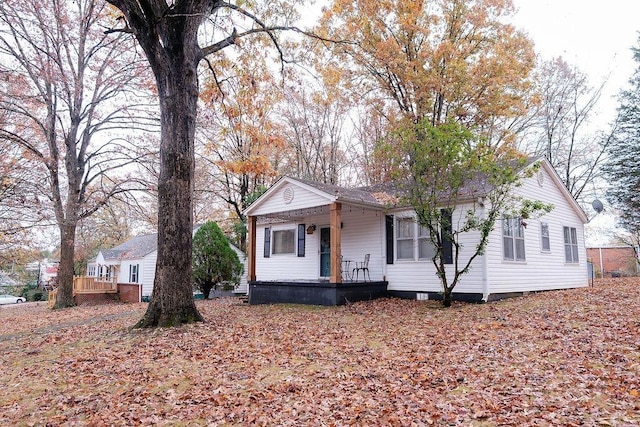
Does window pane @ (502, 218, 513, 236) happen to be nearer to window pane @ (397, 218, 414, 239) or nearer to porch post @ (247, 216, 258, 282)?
window pane @ (397, 218, 414, 239)

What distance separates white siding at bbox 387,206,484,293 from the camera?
35.8ft

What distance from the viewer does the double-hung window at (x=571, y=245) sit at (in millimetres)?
14398

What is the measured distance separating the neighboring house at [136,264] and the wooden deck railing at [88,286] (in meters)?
0.55

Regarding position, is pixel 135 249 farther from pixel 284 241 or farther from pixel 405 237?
pixel 405 237

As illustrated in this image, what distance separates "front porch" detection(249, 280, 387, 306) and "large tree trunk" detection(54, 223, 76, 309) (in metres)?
8.02

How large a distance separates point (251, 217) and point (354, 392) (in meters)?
10.7

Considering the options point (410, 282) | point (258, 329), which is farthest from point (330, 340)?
point (410, 282)

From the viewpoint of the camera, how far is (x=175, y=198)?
8531 millimetres

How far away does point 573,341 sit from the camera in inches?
234

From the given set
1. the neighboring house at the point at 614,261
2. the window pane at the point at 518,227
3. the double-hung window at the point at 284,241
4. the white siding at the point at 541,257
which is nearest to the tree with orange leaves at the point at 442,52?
the white siding at the point at 541,257

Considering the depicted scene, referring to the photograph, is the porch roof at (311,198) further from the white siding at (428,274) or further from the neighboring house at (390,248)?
the white siding at (428,274)

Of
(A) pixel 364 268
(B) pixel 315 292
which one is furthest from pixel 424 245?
(B) pixel 315 292

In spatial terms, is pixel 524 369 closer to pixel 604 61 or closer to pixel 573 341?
pixel 573 341

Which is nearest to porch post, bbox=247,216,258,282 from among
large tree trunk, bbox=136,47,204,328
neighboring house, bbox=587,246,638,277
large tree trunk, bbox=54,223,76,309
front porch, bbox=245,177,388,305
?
front porch, bbox=245,177,388,305
